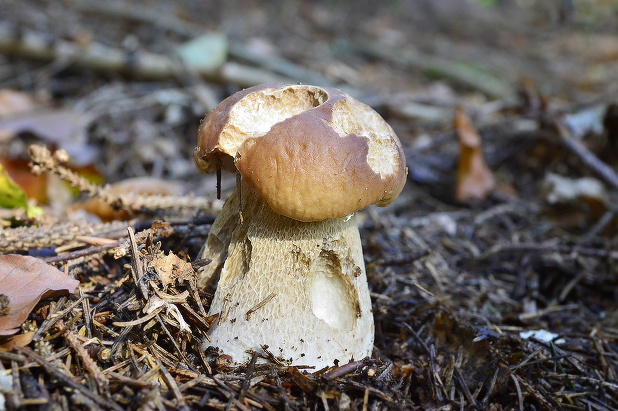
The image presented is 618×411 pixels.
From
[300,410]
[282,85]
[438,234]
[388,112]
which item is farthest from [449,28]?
[300,410]

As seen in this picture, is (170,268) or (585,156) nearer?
(170,268)

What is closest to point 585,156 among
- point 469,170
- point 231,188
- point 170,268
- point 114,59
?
point 469,170

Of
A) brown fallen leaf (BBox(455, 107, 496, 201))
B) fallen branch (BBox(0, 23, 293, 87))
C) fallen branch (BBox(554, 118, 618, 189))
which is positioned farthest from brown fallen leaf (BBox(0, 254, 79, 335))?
fallen branch (BBox(554, 118, 618, 189))

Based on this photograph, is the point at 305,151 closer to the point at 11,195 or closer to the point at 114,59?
the point at 11,195

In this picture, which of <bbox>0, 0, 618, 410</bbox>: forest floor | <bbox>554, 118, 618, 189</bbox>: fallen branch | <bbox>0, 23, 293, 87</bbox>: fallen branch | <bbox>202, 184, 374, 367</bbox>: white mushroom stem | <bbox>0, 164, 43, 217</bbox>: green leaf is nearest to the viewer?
<bbox>0, 0, 618, 410</bbox>: forest floor

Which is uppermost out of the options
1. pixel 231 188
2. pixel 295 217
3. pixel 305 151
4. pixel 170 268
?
pixel 305 151

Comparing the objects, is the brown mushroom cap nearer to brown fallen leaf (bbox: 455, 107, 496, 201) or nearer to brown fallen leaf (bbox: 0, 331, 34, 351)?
brown fallen leaf (bbox: 0, 331, 34, 351)
